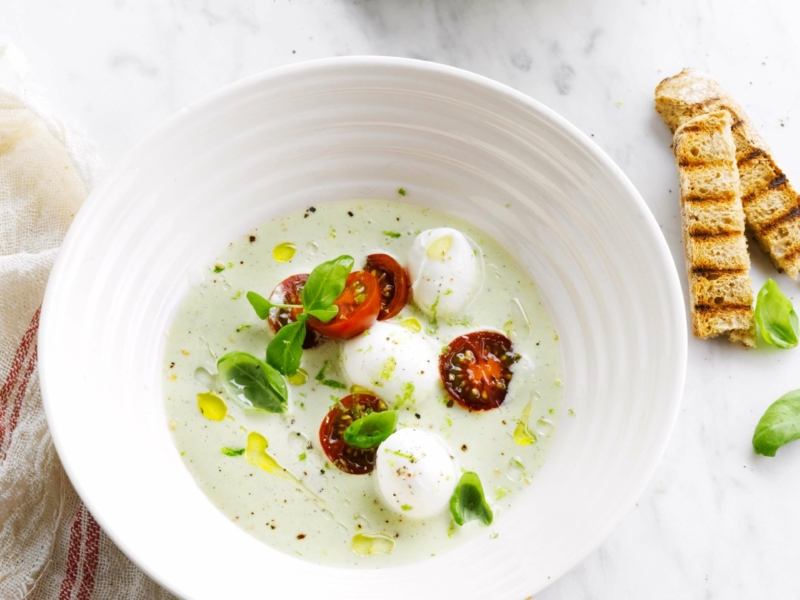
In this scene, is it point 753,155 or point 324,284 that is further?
point 753,155

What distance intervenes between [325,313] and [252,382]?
0.27m

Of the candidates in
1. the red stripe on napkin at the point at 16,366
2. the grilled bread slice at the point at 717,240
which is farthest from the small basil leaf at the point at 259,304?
the grilled bread slice at the point at 717,240

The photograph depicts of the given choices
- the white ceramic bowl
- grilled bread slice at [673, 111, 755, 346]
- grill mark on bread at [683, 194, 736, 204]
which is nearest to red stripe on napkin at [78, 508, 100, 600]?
the white ceramic bowl

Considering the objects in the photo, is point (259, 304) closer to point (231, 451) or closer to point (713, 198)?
point (231, 451)

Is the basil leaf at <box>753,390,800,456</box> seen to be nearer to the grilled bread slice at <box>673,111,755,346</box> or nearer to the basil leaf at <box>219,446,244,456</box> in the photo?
the grilled bread slice at <box>673,111,755,346</box>

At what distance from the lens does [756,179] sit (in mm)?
2170

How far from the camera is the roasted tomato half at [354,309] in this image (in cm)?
181

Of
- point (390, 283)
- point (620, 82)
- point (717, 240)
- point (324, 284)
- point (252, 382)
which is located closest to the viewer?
point (324, 284)

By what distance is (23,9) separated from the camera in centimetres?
220

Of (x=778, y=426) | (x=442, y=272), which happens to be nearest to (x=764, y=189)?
(x=778, y=426)

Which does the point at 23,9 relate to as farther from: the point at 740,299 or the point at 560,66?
the point at 740,299

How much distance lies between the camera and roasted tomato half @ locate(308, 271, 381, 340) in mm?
1812

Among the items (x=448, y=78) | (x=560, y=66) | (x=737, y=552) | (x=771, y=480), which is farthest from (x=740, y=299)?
(x=448, y=78)

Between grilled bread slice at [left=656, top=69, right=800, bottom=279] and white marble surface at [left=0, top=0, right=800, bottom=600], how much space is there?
0.08 m
